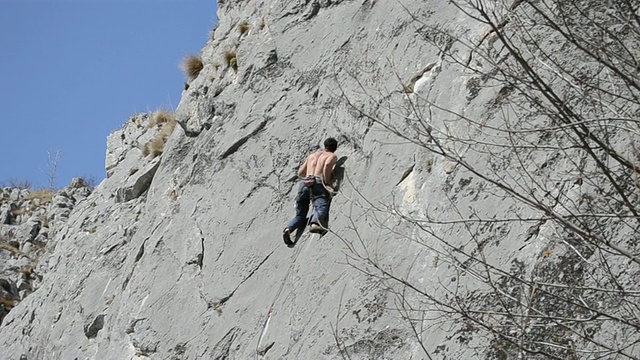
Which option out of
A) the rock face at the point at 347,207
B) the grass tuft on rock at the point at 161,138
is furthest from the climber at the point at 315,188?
the grass tuft on rock at the point at 161,138

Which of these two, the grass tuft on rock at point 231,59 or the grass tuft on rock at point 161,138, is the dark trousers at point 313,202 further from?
the grass tuft on rock at point 161,138

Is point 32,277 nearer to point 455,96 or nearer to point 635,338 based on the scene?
point 455,96

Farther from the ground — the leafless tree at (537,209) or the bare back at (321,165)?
the bare back at (321,165)

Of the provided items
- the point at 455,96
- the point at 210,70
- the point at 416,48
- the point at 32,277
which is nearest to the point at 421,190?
the point at 455,96

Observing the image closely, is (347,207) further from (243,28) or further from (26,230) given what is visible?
(26,230)

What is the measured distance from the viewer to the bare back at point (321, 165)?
13.4 metres

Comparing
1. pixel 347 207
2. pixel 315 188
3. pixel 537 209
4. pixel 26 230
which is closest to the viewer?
pixel 537 209

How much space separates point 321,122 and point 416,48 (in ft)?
5.74

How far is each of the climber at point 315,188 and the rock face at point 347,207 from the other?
200 mm

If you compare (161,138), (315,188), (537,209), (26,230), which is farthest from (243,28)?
(26,230)

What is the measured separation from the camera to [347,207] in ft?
43.0

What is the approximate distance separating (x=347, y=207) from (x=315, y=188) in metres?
0.51

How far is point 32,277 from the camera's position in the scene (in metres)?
23.5

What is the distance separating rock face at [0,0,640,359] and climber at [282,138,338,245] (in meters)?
0.20
